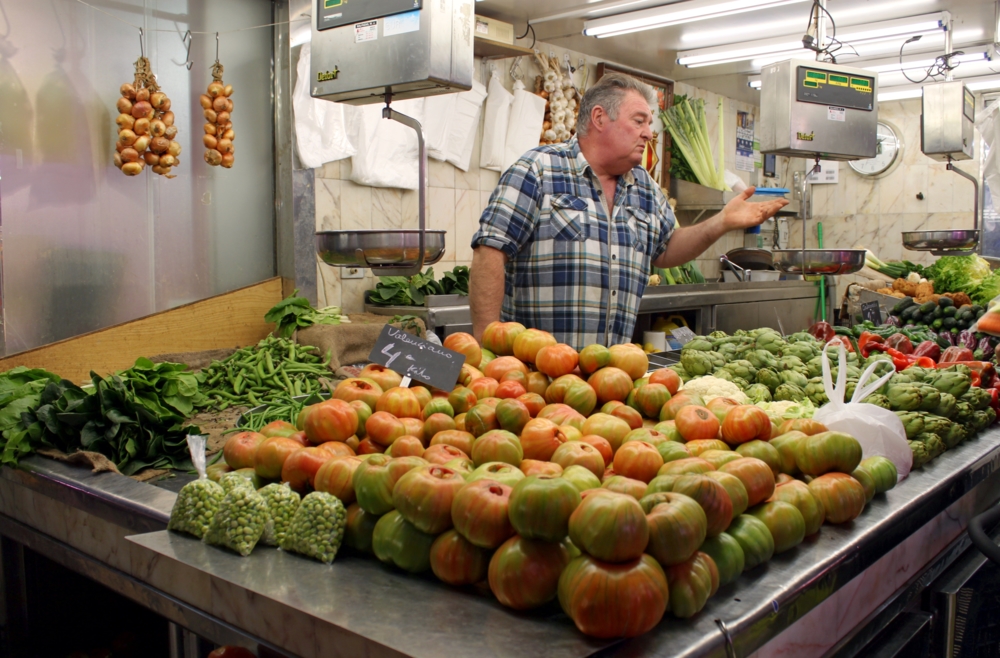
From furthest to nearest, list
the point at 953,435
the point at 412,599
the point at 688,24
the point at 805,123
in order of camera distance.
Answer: the point at 688,24 < the point at 805,123 < the point at 953,435 < the point at 412,599

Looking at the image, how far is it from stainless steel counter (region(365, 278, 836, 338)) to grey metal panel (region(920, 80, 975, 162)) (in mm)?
1804

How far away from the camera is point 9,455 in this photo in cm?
228

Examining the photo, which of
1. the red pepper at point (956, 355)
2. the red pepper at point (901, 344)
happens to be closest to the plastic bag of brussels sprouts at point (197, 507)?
the red pepper at point (956, 355)

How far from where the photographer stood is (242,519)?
1.35 m

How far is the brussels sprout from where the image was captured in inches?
56.6

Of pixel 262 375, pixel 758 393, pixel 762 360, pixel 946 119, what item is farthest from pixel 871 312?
pixel 262 375

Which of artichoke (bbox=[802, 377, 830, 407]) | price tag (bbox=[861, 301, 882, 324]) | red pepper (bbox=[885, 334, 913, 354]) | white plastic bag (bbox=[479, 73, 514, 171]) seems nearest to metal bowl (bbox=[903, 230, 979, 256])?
price tag (bbox=[861, 301, 882, 324])

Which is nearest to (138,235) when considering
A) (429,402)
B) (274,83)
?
(274,83)

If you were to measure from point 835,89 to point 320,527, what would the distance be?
393 centimetres

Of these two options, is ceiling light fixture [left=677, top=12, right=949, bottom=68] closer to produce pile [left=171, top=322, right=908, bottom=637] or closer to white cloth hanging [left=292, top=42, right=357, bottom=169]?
white cloth hanging [left=292, top=42, right=357, bottom=169]

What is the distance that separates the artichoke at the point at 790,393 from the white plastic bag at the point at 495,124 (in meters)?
4.07

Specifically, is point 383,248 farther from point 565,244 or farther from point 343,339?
point 343,339

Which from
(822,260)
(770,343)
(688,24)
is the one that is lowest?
(770,343)

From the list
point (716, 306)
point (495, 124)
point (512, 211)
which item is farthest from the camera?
point (716, 306)
